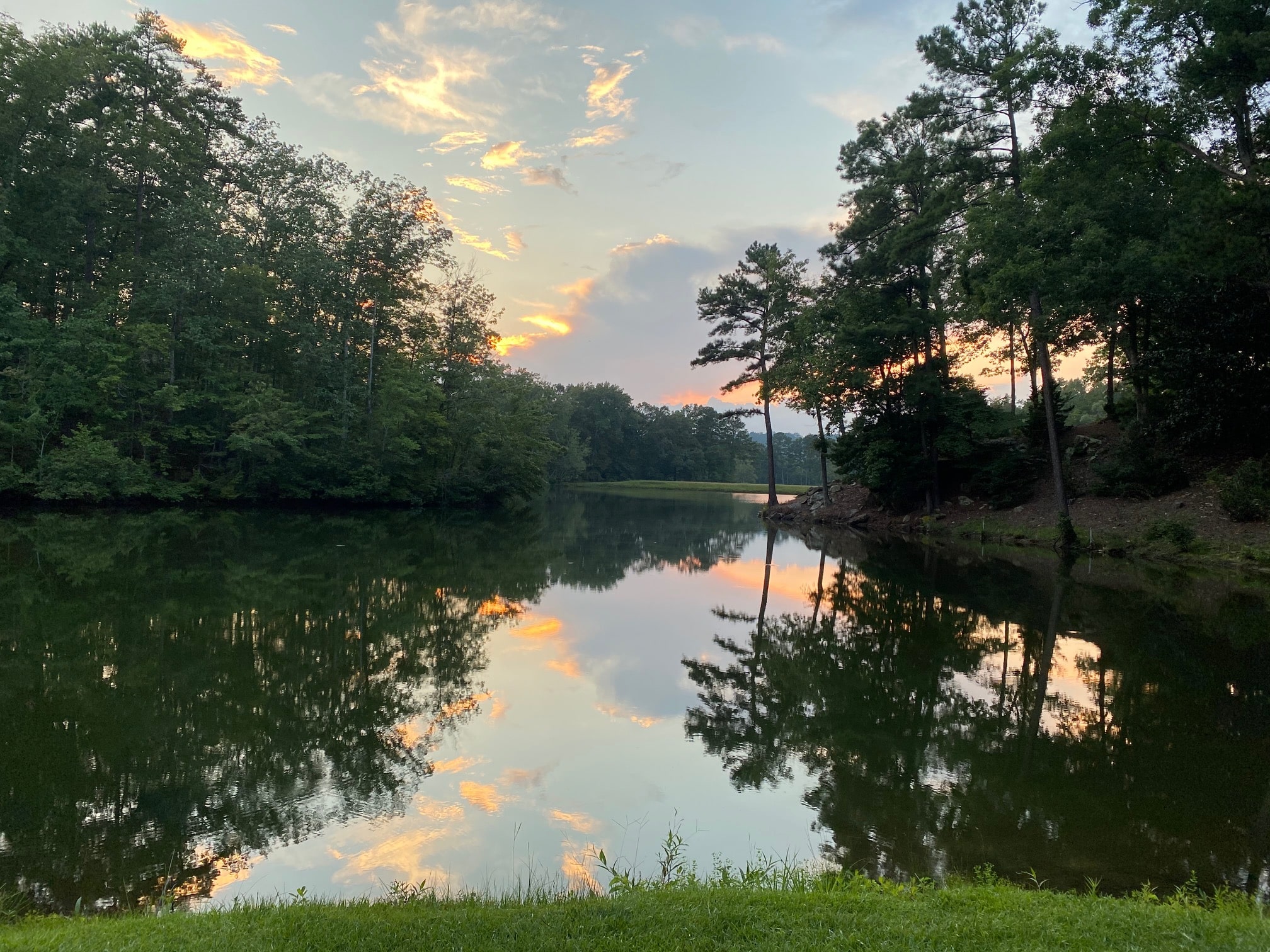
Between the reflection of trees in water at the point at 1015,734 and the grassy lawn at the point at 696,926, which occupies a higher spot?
the grassy lawn at the point at 696,926

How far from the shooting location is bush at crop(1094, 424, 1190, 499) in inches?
795

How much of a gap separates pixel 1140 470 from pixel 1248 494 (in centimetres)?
386

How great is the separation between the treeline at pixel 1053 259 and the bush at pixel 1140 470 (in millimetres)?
76

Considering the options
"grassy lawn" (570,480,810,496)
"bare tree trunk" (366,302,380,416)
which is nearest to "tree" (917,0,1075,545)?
"bare tree trunk" (366,302,380,416)

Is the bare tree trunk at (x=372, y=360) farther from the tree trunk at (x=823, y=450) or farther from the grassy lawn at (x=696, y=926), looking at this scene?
the grassy lawn at (x=696, y=926)

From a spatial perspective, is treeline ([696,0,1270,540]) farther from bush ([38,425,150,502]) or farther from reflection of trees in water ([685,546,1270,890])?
bush ([38,425,150,502])

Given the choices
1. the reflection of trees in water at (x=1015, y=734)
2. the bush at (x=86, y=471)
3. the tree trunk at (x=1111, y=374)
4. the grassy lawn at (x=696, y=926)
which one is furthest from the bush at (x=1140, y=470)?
the bush at (x=86, y=471)

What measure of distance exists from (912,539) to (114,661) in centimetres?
2368

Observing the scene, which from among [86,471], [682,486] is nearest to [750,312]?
[86,471]

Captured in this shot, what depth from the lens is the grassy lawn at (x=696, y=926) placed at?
116 inches

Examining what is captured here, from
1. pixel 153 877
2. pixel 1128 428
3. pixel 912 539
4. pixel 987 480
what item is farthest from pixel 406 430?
pixel 153 877

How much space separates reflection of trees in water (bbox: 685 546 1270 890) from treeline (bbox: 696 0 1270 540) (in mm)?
9224

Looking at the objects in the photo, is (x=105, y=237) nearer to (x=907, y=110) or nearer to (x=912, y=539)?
(x=907, y=110)

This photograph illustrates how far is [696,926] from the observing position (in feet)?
10.2
